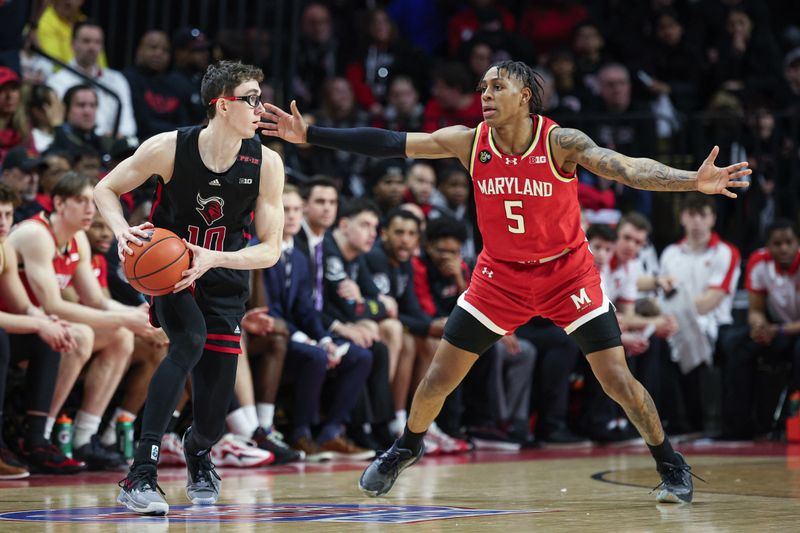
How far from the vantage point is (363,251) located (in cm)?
939

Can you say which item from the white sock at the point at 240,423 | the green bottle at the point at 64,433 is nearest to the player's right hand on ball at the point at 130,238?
the green bottle at the point at 64,433

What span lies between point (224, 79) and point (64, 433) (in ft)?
9.98

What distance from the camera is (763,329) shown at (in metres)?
10.5

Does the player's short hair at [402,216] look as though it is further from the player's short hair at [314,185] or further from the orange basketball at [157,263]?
the orange basketball at [157,263]

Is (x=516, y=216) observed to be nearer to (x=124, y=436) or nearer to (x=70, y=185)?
(x=70, y=185)

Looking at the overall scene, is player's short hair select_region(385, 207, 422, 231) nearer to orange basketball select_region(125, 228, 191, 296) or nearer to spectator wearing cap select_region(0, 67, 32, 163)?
spectator wearing cap select_region(0, 67, 32, 163)

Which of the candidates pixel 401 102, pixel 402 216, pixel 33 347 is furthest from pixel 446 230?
pixel 33 347

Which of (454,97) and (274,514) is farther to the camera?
(454,97)

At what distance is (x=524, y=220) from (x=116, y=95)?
5.28 metres

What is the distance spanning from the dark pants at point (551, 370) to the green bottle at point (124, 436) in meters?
3.78

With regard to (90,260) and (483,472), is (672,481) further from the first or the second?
(90,260)

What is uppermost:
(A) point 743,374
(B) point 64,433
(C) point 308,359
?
(C) point 308,359

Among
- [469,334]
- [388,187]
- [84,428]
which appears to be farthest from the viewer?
[388,187]

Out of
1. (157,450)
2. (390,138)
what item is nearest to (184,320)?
(157,450)
